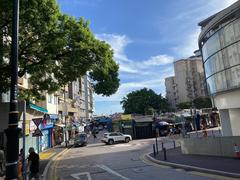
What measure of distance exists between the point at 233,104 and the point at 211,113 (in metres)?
45.7

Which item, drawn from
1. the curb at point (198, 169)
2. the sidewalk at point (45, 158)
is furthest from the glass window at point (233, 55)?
the sidewalk at point (45, 158)

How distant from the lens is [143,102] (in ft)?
310

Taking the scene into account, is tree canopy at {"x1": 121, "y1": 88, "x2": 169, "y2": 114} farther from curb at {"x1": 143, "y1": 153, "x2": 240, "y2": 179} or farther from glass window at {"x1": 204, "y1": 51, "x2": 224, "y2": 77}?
curb at {"x1": 143, "y1": 153, "x2": 240, "y2": 179}

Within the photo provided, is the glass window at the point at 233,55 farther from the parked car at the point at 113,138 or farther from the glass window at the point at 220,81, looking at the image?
the parked car at the point at 113,138

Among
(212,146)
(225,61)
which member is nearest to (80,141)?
(225,61)

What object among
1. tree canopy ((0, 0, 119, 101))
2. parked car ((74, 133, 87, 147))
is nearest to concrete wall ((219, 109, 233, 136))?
tree canopy ((0, 0, 119, 101))

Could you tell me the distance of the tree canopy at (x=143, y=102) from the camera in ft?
310

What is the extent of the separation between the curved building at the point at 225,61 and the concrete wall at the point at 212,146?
4465 millimetres

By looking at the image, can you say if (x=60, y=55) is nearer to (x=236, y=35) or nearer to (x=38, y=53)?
(x=38, y=53)

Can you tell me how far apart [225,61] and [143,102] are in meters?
72.8

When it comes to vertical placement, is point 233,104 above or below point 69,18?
below

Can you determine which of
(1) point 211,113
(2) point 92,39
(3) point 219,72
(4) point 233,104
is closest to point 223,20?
(3) point 219,72

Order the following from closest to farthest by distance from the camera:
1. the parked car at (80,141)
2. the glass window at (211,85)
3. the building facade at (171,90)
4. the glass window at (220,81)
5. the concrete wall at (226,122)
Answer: the glass window at (220,81) < the glass window at (211,85) < the concrete wall at (226,122) < the parked car at (80,141) < the building facade at (171,90)

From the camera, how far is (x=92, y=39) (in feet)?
57.6
